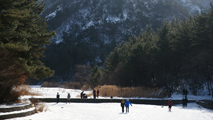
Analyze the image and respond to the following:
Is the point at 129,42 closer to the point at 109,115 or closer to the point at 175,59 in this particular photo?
the point at 175,59

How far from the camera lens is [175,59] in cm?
4456

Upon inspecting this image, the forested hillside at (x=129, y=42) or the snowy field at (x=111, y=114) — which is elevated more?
the forested hillside at (x=129, y=42)

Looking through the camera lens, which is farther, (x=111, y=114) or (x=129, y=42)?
(x=129, y=42)

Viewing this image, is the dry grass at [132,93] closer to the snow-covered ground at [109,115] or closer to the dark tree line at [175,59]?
the dark tree line at [175,59]

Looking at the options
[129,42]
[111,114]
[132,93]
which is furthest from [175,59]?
[111,114]

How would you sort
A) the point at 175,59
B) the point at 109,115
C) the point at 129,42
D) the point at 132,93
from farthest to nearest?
the point at 129,42
the point at 175,59
the point at 132,93
the point at 109,115

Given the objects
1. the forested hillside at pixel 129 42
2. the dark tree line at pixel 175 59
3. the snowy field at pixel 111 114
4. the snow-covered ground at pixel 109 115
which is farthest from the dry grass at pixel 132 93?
the snow-covered ground at pixel 109 115

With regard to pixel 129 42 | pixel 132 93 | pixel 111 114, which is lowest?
pixel 111 114

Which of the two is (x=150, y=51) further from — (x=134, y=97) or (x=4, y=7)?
(x=4, y=7)

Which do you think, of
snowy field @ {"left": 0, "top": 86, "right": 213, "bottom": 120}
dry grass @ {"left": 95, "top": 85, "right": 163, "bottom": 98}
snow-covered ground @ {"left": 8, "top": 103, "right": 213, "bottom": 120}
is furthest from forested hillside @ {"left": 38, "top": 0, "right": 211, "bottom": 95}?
snow-covered ground @ {"left": 8, "top": 103, "right": 213, "bottom": 120}

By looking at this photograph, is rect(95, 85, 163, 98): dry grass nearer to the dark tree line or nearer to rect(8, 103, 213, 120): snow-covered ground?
the dark tree line

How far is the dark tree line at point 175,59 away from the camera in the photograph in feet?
121

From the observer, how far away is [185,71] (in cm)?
4169

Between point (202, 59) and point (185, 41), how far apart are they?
19.8 feet
